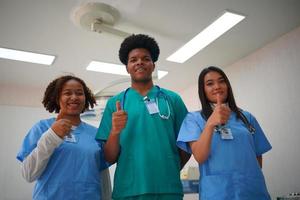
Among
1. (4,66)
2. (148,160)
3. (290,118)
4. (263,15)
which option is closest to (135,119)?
(148,160)

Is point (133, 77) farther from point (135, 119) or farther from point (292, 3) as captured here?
point (292, 3)

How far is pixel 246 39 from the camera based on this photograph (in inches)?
125

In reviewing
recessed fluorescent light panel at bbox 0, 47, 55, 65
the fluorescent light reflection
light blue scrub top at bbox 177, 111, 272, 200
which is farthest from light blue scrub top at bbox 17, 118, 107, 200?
the fluorescent light reflection

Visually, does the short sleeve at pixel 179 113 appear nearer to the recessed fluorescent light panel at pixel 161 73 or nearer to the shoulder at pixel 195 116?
the shoulder at pixel 195 116

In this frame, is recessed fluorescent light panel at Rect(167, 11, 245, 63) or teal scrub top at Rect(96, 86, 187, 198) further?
recessed fluorescent light panel at Rect(167, 11, 245, 63)

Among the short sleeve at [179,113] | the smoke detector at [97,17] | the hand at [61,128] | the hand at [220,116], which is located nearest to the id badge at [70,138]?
the hand at [61,128]

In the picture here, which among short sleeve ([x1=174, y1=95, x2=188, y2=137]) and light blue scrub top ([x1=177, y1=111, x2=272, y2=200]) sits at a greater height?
short sleeve ([x1=174, y1=95, x2=188, y2=137])

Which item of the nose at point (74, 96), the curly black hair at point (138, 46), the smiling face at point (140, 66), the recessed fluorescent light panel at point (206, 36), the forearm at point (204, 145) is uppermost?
the recessed fluorescent light panel at point (206, 36)

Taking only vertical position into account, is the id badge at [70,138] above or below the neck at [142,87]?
below

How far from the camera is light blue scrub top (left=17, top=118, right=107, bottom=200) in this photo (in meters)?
1.29

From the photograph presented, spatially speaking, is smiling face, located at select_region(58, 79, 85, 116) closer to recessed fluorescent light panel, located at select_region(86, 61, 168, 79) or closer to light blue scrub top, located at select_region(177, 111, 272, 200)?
light blue scrub top, located at select_region(177, 111, 272, 200)

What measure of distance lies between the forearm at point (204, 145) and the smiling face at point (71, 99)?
2.16 ft

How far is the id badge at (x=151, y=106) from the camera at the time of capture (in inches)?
55.5

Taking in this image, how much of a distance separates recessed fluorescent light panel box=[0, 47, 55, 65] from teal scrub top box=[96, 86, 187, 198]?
2.20 metres
